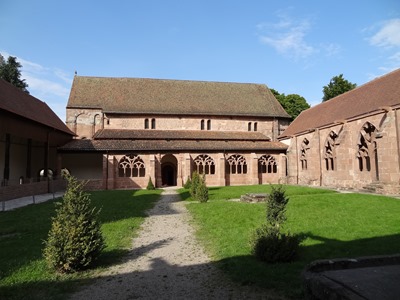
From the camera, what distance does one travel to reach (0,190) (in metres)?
15.7

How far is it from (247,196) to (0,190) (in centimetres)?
1332

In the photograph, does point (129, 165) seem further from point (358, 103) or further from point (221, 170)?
point (358, 103)

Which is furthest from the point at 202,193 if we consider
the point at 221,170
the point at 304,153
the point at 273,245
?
the point at 304,153

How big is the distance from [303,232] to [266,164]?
69.9 ft

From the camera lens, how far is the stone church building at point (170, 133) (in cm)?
2597

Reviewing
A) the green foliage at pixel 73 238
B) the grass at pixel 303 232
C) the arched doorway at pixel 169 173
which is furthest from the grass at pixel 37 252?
the arched doorway at pixel 169 173

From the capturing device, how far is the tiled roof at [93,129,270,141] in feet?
90.9

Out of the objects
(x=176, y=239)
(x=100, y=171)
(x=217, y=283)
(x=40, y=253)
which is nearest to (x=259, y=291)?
(x=217, y=283)

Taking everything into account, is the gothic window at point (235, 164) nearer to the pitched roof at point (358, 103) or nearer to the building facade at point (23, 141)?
the pitched roof at point (358, 103)

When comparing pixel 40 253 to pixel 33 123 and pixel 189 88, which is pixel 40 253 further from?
pixel 189 88

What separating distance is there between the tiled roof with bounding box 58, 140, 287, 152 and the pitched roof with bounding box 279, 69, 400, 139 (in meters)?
4.07

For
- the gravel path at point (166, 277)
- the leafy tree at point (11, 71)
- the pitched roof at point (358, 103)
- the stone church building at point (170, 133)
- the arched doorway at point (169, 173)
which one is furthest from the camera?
the leafy tree at point (11, 71)

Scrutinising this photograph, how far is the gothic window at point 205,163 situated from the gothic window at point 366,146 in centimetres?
1234

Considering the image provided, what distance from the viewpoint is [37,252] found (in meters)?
6.84
